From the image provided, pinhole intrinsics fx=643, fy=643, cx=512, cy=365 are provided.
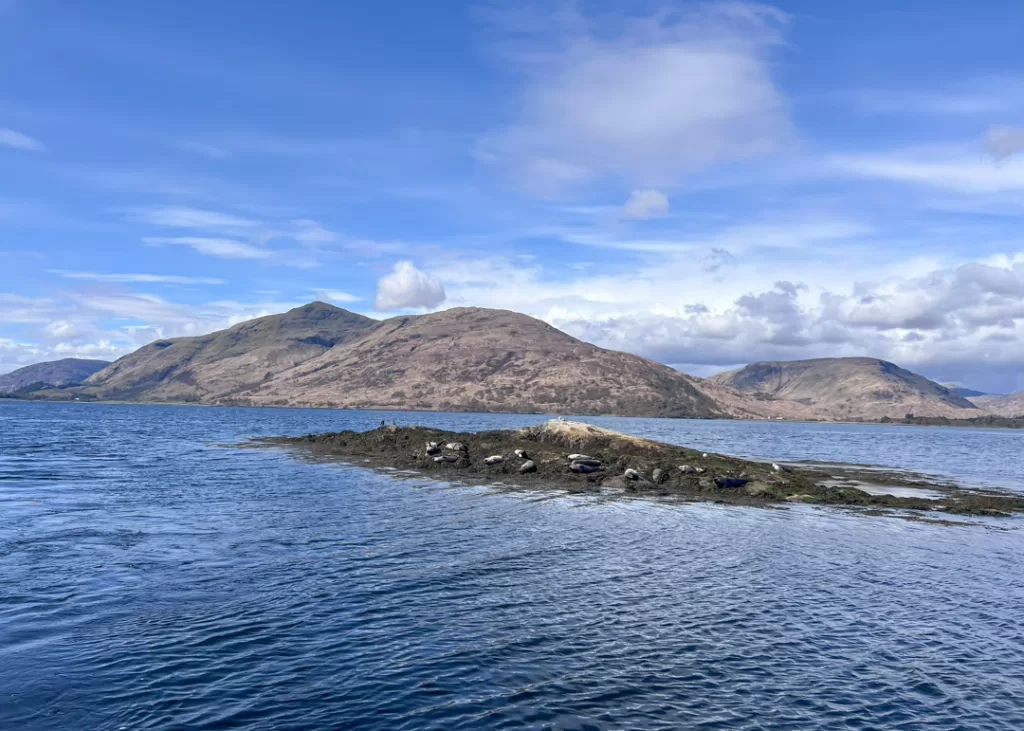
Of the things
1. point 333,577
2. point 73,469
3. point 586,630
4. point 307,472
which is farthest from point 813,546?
point 73,469

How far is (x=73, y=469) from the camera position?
5741cm

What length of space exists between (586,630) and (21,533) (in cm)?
2711

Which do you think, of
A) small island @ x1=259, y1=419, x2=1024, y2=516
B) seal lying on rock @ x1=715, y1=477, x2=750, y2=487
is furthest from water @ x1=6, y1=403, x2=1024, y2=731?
seal lying on rock @ x1=715, y1=477, x2=750, y2=487

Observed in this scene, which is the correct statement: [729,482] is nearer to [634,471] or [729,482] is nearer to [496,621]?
[634,471]

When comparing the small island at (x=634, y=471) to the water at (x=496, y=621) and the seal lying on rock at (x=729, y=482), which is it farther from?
the water at (x=496, y=621)

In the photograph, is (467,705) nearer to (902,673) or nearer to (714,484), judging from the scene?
(902,673)

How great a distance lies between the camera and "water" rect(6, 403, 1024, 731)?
1398 cm

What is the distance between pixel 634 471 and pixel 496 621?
36.6 meters

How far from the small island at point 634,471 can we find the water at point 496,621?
11778mm

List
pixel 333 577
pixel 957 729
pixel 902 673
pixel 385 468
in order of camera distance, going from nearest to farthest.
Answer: pixel 957 729, pixel 902 673, pixel 333 577, pixel 385 468

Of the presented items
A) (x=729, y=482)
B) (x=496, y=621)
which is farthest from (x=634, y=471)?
(x=496, y=621)

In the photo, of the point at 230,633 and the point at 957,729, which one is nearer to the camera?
the point at 957,729

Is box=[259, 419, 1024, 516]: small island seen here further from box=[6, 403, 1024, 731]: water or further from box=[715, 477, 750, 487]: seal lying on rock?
box=[6, 403, 1024, 731]: water

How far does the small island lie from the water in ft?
38.6
